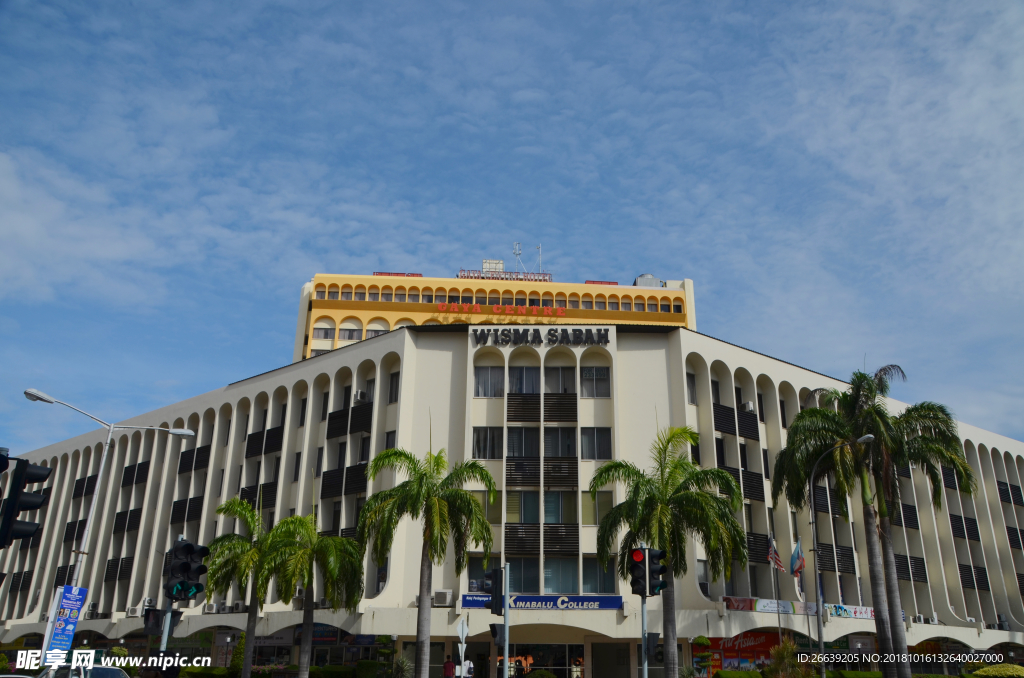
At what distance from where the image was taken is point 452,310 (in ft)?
269

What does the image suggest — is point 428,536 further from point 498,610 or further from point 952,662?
point 952,662

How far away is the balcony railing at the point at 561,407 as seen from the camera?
4775cm

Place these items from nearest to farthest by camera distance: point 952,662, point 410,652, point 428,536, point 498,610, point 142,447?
point 498,610, point 428,536, point 410,652, point 952,662, point 142,447

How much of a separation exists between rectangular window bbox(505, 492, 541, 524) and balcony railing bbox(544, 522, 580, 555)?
1022 millimetres

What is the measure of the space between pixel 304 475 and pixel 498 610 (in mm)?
30419

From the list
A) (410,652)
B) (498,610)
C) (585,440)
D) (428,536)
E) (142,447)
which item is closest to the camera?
(498,610)

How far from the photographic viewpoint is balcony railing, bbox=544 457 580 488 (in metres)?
46.2

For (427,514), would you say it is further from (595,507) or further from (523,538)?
(595,507)

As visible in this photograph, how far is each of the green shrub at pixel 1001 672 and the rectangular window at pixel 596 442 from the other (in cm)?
2479

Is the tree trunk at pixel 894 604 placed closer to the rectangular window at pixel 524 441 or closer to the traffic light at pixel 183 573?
the rectangular window at pixel 524 441

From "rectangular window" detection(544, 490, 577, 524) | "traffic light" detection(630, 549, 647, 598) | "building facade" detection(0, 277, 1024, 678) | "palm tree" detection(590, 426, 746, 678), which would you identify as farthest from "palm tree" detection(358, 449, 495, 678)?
"traffic light" detection(630, 549, 647, 598)

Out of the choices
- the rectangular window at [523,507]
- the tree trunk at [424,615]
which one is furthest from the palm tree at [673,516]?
the rectangular window at [523,507]

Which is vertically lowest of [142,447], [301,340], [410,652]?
[410,652]

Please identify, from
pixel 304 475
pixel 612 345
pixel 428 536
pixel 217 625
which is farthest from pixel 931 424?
pixel 217 625
